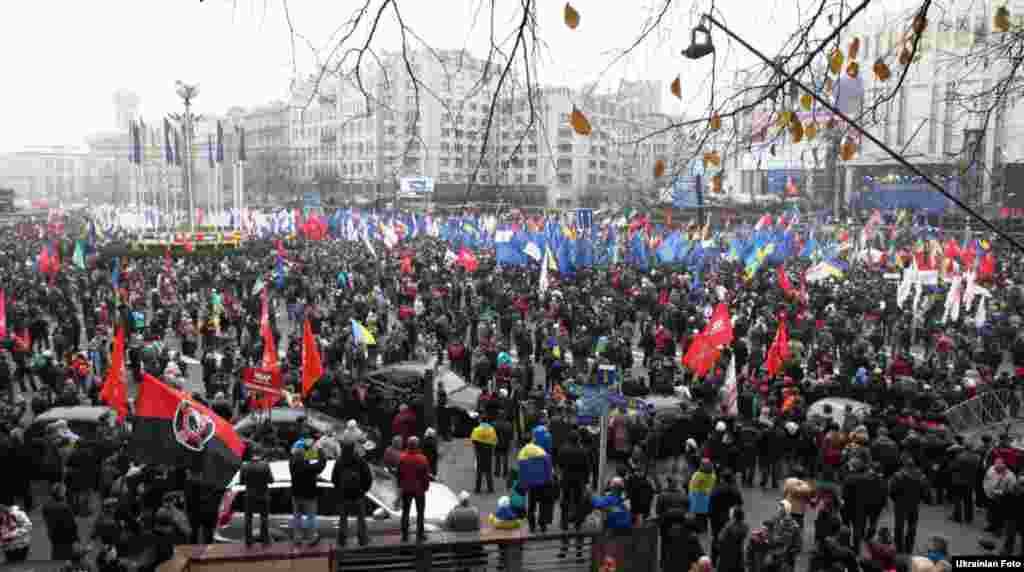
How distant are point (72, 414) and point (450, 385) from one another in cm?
561

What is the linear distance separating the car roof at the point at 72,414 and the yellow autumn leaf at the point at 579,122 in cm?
947

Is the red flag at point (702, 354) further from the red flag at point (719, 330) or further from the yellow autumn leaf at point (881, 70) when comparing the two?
the yellow autumn leaf at point (881, 70)

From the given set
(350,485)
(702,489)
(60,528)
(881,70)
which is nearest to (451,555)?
(350,485)

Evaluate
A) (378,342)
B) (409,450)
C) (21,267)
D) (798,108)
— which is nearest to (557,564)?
(409,450)

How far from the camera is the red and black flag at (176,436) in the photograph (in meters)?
8.70

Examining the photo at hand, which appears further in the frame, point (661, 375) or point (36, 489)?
→ point (661, 375)

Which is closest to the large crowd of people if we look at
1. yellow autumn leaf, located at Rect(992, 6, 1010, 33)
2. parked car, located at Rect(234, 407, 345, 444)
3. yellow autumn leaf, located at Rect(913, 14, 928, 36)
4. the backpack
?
the backpack

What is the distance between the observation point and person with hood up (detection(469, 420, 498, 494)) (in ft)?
33.9

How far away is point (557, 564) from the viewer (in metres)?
7.17

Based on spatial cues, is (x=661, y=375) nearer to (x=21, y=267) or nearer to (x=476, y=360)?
(x=476, y=360)

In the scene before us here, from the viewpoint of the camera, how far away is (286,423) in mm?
11383

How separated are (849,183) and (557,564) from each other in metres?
64.7

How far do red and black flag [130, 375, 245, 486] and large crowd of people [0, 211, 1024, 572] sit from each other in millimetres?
199

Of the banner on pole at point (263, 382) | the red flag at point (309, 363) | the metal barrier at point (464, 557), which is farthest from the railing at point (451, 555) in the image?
the red flag at point (309, 363)
